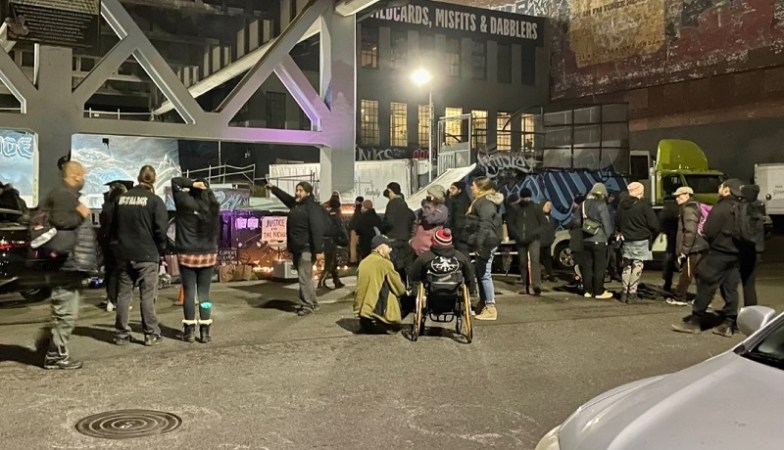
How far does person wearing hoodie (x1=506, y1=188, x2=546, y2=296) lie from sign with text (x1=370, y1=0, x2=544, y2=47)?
2244 centimetres

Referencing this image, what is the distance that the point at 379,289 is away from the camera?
820 cm

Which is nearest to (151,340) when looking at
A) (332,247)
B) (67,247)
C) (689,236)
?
(67,247)

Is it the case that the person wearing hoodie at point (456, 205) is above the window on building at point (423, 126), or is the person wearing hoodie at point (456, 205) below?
below

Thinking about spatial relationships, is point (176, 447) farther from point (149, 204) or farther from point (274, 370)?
point (149, 204)

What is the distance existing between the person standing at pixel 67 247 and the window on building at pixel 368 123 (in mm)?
26509

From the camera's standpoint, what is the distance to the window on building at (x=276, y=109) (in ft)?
99.4

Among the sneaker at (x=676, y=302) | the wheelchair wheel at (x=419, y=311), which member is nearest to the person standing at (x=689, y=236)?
the sneaker at (x=676, y=302)

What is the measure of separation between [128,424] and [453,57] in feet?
105

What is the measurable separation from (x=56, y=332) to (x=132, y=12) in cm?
1080

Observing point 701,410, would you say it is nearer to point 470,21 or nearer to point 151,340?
point 151,340

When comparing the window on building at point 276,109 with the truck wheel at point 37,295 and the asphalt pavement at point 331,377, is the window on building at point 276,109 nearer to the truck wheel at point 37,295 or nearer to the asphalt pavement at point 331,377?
the truck wheel at point 37,295

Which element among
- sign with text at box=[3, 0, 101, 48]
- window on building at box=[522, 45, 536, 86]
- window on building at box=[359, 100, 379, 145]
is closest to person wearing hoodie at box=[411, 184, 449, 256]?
sign with text at box=[3, 0, 101, 48]

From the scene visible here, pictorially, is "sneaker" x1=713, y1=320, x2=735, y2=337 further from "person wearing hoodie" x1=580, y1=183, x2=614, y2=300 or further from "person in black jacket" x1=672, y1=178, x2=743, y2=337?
"person wearing hoodie" x1=580, y1=183, x2=614, y2=300

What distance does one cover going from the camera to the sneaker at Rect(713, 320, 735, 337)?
855 centimetres
